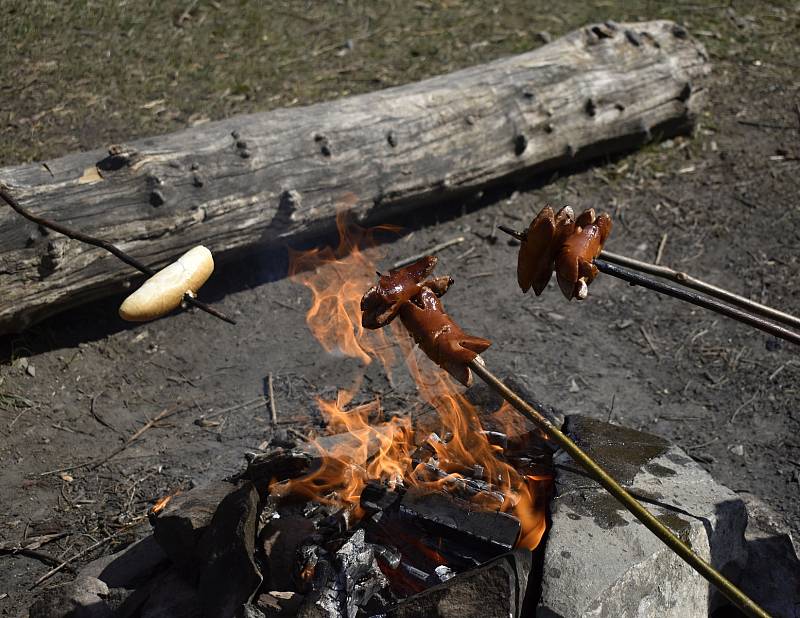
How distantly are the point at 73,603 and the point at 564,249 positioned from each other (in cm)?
243

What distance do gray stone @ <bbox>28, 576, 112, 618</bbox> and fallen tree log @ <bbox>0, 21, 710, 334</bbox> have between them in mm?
1798

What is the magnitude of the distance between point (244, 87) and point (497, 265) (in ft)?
9.85

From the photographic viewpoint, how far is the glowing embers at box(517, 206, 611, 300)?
10.0 feet

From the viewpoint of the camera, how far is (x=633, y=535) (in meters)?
3.12

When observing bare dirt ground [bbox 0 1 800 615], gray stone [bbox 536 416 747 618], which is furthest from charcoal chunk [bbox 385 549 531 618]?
bare dirt ground [bbox 0 1 800 615]

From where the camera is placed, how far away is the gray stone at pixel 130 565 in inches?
144

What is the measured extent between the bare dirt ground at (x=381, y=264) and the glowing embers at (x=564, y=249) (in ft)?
5.91

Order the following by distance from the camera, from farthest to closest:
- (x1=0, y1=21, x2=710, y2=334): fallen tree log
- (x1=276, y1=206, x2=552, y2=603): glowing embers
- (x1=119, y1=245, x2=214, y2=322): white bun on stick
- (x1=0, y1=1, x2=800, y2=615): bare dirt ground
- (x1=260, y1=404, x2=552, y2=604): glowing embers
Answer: (x1=0, y1=21, x2=710, y2=334): fallen tree log
(x1=0, y1=1, x2=800, y2=615): bare dirt ground
(x1=260, y1=404, x2=552, y2=604): glowing embers
(x1=276, y1=206, x2=552, y2=603): glowing embers
(x1=119, y1=245, x2=214, y2=322): white bun on stick

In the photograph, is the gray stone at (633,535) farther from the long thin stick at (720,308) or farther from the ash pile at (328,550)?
the long thin stick at (720,308)

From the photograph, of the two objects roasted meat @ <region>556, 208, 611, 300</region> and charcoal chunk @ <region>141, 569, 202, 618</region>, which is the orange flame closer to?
charcoal chunk @ <region>141, 569, 202, 618</region>

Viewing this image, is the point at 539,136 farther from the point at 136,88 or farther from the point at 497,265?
the point at 136,88

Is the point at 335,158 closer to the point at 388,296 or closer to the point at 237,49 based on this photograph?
the point at 388,296

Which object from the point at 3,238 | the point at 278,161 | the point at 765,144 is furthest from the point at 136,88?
the point at 765,144

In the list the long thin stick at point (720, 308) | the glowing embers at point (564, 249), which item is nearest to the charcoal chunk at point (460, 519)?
the glowing embers at point (564, 249)
